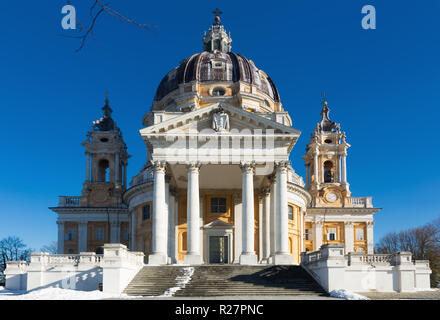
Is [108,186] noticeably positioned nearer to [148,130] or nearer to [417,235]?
[148,130]

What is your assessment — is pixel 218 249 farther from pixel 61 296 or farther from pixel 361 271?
pixel 61 296

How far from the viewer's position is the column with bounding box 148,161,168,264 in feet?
106

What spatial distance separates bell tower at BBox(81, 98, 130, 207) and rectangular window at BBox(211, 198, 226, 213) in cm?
2054

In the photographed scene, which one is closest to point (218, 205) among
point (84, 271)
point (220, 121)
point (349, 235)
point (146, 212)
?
point (146, 212)

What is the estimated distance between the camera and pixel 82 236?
5762 cm

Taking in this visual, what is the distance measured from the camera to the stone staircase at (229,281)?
2528 cm

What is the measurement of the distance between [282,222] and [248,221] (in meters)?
2.39

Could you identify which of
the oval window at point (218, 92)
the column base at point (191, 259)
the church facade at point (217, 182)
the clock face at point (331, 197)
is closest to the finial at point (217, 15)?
the church facade at point (217, 182)

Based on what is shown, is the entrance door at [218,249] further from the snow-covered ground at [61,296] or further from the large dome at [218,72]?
the large dome at [218,72]

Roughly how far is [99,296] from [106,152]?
39.6 m

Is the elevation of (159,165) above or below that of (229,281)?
above

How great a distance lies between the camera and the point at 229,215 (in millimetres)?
42188

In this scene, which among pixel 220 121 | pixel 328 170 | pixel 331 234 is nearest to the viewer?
pixel 220 121
